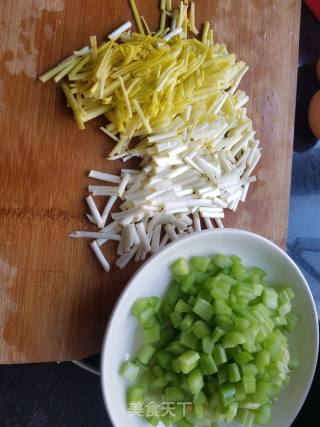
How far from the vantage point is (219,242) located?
47.1 inches

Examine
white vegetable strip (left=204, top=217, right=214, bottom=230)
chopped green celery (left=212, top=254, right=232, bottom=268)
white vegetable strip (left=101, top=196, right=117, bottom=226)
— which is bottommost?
chopped green celery (left=212, top=254, right=232, bottom=268)

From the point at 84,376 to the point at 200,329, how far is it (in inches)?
22.1

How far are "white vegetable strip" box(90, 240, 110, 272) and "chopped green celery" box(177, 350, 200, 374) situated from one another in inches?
11.4

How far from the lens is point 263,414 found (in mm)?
1232

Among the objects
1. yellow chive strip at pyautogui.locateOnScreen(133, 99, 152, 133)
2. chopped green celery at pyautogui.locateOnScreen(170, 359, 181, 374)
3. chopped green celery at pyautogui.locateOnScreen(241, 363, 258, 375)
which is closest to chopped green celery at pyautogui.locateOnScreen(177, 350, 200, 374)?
chopped green celery at pyautogui.locateOnScreen(170, 359, 181, 374)

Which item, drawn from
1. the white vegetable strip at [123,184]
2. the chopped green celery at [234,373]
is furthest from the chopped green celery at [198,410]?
the white vegetable strip at [123,184]

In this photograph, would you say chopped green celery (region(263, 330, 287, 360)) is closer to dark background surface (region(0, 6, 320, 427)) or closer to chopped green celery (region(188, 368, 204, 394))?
chopped green celery (region(188, 368, 204, 394))

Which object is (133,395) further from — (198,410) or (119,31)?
(119,31)

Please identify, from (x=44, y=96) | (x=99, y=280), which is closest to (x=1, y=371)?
(x=99, y=280)

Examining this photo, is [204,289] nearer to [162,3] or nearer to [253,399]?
[253,399]

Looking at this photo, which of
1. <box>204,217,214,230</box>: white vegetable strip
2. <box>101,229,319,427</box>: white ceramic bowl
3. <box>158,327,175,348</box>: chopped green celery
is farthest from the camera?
<box>204,217,214,230</box>: white vegetable strip

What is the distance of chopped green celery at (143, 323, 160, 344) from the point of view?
46.0 inches

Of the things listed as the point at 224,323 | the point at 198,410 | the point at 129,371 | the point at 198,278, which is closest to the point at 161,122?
the point at 198,278

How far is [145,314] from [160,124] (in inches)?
18.5
